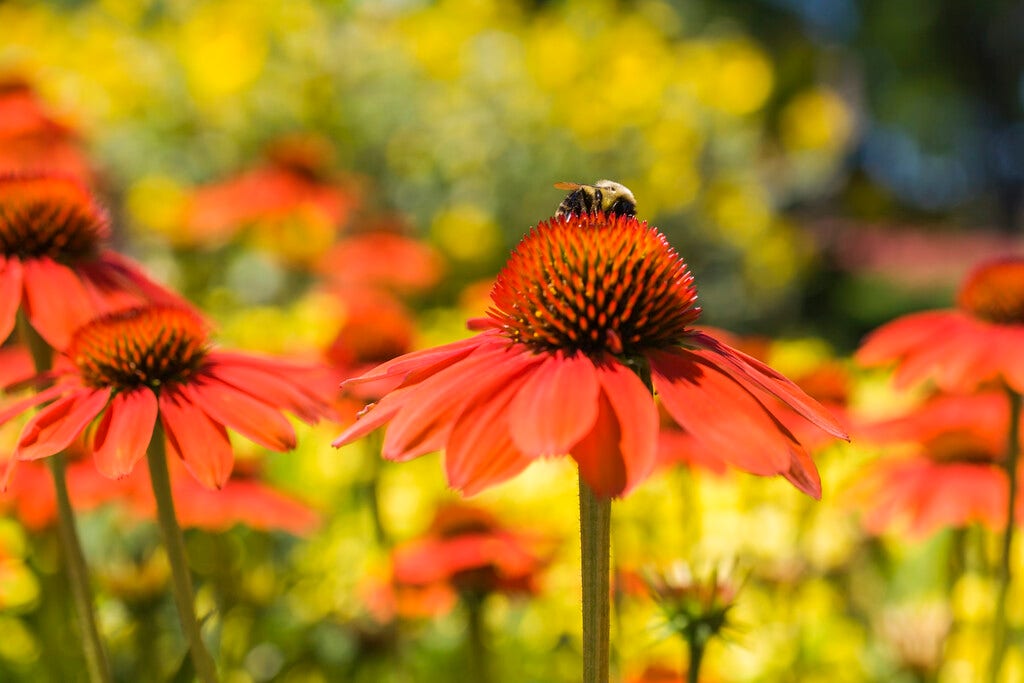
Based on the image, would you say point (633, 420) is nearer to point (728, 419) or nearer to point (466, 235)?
point (728, 419)

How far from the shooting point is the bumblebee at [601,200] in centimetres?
111

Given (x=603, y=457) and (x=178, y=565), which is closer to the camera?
(x=603, y=457)

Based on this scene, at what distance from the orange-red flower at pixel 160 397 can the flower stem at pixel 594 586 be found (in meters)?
0.35

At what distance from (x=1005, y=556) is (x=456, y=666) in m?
1.21

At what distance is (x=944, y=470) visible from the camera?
1.68 m

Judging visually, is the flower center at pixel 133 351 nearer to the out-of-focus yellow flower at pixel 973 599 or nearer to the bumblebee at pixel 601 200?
the bumblebee at pixel 601 200

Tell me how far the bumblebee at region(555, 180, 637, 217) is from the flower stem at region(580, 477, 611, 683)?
383 millimetres

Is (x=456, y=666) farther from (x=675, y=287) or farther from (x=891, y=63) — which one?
(x=891, y=63)

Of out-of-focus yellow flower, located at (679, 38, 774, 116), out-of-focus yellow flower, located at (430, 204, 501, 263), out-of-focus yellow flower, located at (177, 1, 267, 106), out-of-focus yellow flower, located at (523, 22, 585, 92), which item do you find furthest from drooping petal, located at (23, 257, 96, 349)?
out-of-focus yellow flower, located at (679, 38, 774, 116)

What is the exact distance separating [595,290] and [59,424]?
0.49 metres

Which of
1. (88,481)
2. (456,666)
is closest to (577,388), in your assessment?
(88,481)

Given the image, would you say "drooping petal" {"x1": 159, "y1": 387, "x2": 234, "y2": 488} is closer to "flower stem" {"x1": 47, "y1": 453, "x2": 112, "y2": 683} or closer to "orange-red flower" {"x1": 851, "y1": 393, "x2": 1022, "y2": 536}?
"flower stem" {"x1": 47, "y1": 453, "x2": 112, "y2": 683}

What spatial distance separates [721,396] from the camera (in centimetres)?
82

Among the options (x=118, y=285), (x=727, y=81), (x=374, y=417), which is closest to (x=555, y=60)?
(x=727, y=81)
